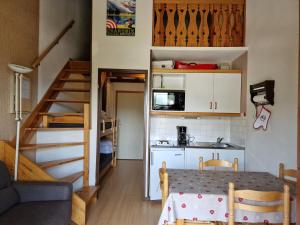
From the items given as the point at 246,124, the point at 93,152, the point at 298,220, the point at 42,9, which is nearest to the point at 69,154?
the point at 93,152

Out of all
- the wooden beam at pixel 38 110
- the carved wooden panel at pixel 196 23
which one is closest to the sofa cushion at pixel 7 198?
the wooden beam at pixel 38 110

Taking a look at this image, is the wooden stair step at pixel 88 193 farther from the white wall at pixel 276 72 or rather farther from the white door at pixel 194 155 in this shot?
the white wall at pixel 276 72

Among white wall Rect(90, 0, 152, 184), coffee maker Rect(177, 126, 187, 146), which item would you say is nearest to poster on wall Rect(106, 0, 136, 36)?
white wall Rect(90, 0, 152, 184)

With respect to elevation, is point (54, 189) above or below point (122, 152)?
above

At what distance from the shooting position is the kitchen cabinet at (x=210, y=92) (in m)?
3.72

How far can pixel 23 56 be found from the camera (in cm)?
327

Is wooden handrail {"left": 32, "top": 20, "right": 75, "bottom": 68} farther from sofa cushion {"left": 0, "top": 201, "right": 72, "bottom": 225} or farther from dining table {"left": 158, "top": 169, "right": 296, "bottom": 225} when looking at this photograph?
dining table {"left": 158, "top": 169, "right": 296, "bottom": 225}

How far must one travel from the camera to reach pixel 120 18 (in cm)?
362

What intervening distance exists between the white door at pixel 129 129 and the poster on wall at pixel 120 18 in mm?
3441

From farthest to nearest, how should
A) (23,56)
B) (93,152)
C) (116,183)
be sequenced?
1. (116,183)
2. (93,152)
3. (23,56)

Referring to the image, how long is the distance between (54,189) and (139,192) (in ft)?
6.15

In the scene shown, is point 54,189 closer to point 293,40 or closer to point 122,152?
point 293,40

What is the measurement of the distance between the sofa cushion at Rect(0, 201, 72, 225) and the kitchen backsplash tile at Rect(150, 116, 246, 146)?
6.88 ft

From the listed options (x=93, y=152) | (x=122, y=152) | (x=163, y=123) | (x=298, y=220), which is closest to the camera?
(x=298, y=220)
